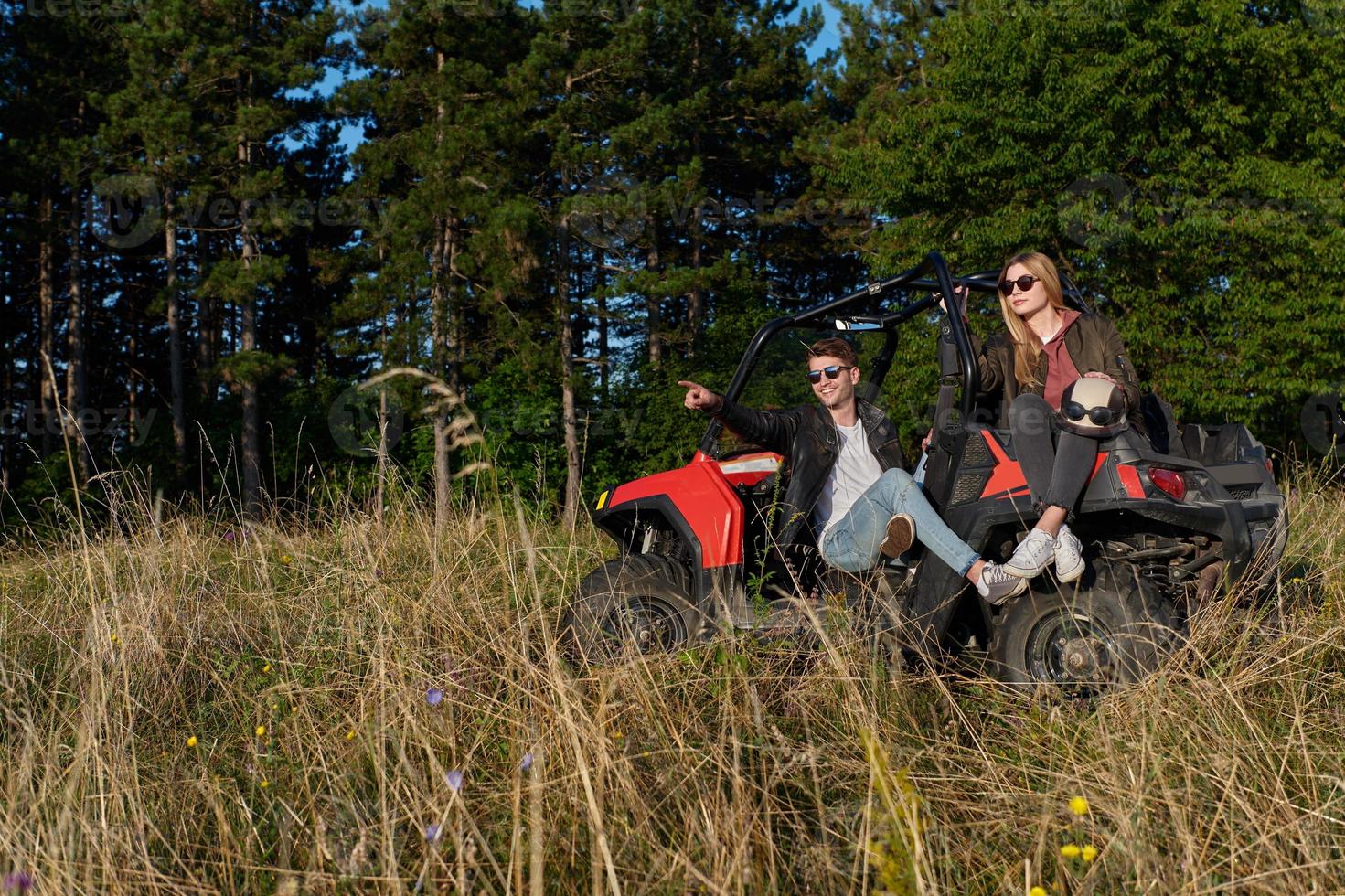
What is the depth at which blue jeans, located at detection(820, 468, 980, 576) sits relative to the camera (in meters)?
3.47

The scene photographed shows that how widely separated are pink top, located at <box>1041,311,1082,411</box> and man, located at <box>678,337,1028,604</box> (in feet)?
2.03

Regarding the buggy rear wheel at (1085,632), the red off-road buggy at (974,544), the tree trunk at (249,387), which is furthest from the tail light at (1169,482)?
the tree trunk at (249,387)

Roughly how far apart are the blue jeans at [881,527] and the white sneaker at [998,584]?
12 centimetres

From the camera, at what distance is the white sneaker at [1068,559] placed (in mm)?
3188

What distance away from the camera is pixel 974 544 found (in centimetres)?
346

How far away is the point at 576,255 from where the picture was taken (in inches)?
1043

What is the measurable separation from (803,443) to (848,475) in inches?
9.3

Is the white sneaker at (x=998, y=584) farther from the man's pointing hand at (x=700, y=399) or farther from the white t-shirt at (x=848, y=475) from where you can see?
the man's pointing hand at (x=700, y=399)

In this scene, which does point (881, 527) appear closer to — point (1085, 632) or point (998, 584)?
point (998, 584)

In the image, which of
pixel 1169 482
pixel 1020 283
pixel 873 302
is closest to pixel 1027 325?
pixel 1020 283

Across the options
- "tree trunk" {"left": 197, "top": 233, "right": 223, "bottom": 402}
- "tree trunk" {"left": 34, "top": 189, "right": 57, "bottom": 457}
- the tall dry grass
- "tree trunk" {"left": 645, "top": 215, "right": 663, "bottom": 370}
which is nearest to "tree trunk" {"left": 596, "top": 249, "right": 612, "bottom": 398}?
"tree trunk" {"left": 645, "top": 215, "right": 663, "bottom": 370}

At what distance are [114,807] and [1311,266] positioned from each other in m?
15.8

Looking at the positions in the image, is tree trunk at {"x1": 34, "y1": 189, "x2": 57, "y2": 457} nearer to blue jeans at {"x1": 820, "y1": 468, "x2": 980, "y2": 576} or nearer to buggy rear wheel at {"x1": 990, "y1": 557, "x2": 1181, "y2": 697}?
blue jeans at {"x1": 820, "y1": 468, "x2": 980, "y2": 576}

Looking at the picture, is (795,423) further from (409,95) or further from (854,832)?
(409,95)
